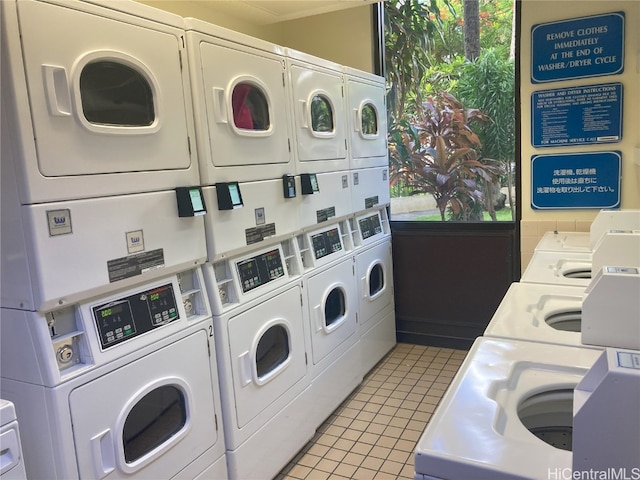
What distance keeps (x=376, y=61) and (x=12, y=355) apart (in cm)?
322

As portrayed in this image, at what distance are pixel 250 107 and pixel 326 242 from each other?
100cm

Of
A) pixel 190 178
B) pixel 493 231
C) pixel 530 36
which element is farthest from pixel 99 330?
pixel 530 36

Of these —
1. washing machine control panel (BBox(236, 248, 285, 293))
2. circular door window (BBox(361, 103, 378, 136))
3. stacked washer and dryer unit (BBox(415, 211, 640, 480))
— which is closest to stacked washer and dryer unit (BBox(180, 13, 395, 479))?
washing machine control panel (BBox(236, 248, 285, 293))

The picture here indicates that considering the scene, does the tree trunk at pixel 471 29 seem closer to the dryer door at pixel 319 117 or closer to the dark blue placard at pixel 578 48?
the dark blue placard at pixel 578 48

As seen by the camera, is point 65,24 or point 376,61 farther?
point 376,61

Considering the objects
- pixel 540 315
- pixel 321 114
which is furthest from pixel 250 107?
pixel 540 315

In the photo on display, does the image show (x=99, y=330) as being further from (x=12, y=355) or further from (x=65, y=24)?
(x=65, y=24)

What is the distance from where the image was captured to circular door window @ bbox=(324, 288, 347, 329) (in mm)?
3084

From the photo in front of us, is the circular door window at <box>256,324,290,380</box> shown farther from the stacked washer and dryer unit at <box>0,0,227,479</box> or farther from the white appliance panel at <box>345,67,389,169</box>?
the white appliance panel at <box>345,67,389,169</box>

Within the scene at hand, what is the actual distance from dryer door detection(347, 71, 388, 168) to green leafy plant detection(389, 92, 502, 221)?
0.24 metres

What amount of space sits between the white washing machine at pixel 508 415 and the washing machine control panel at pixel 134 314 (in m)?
1.06

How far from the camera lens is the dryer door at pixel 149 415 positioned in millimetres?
1587

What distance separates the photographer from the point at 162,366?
184 centimetres
